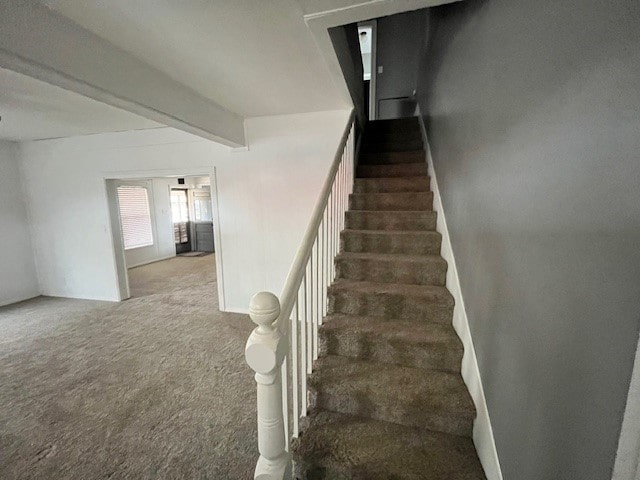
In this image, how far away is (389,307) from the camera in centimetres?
178

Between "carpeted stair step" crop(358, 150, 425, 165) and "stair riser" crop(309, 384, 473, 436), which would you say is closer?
"stair riser" crop(309, 384, 473, 436)

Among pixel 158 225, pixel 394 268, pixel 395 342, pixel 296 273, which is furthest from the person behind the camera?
pixel 158 225

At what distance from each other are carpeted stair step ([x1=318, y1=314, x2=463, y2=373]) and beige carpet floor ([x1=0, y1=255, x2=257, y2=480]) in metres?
0.76

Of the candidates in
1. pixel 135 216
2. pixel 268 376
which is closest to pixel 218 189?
pixel 268 376

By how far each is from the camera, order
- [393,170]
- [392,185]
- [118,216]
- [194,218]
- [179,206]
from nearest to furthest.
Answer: [392,185] → [393,170] → [118,216] → [179,206] → [194,218]

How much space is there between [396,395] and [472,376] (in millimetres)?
394

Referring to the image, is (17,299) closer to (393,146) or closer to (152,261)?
(152,261)

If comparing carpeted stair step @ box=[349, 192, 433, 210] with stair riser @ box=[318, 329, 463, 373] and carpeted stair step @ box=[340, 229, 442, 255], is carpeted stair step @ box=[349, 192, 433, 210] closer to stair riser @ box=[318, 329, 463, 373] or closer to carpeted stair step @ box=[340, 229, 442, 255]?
carpeted stair step @ box=[340, 229, 442, 255]

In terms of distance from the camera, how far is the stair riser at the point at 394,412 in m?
1.30

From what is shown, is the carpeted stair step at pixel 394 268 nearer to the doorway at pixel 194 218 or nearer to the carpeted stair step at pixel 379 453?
the carpeted stair step at pixel 379 453

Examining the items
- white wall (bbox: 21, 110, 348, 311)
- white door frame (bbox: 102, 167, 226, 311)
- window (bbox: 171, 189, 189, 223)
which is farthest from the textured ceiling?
window (bbox: 171, 189, 189, 223)

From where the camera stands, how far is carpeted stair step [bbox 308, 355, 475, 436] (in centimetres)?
131

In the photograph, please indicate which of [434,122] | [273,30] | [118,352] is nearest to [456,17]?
[434,122]

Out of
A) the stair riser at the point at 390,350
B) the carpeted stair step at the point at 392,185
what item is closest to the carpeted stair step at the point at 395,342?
the stair riser at the point at 390,350
